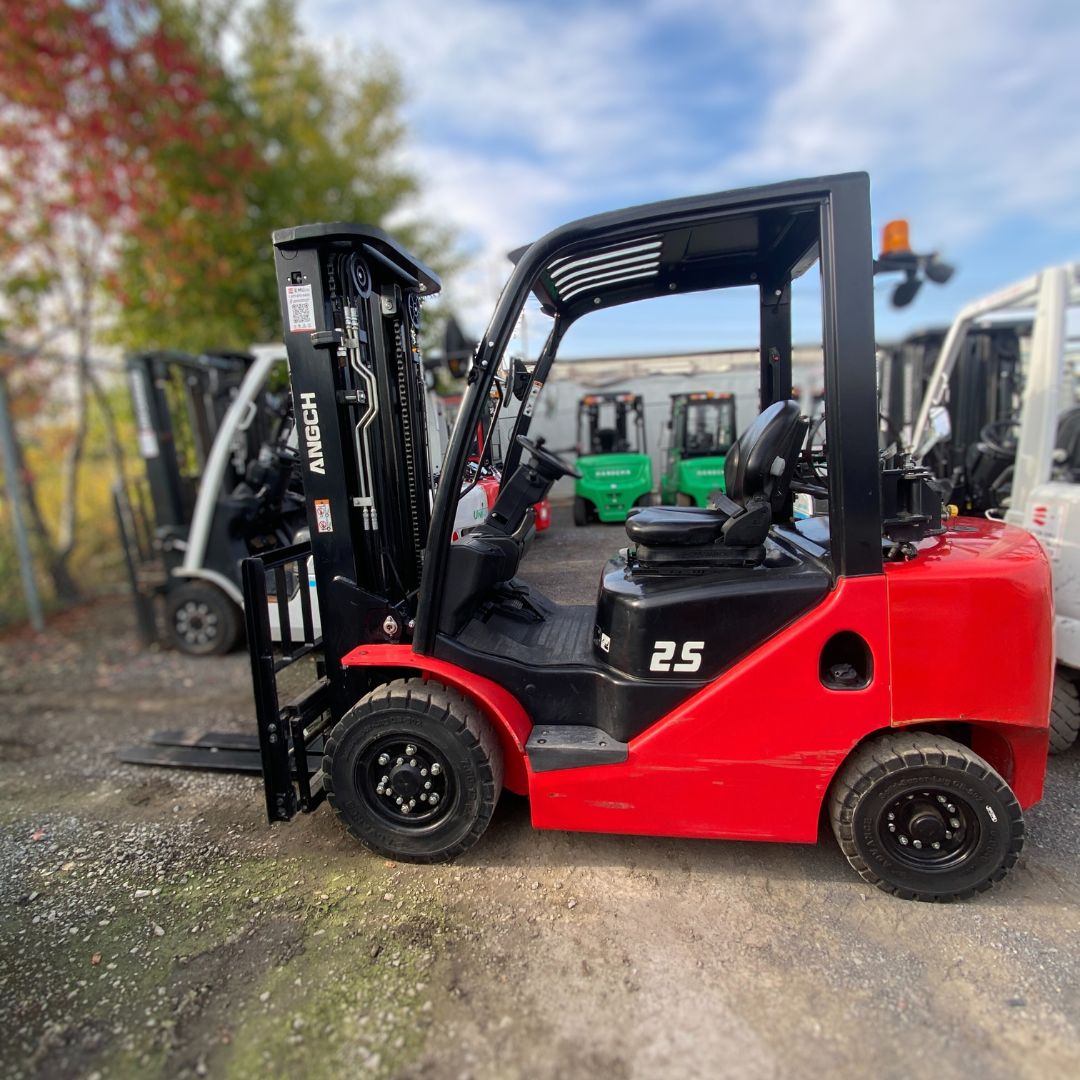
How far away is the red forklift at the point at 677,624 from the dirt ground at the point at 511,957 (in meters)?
0.24

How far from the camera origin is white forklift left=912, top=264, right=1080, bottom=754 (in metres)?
3.37

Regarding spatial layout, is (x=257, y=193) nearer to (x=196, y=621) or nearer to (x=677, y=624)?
(x=196, y=621)

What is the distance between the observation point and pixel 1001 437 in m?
6.31

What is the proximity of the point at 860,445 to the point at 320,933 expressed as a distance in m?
2.63

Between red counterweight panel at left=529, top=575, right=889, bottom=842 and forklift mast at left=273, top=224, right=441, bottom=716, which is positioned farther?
forklift mast at left=273, top=224, right=441, bottom=716

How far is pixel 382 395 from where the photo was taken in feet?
9.45

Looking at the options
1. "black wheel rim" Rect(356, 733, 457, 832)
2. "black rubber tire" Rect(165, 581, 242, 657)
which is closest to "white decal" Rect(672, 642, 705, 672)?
"black wheel rim" Rect(356, 733, 457, 832)

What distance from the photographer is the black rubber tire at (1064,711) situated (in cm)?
343

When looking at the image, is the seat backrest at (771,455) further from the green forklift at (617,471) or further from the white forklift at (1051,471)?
the white forklift at (1051,471)

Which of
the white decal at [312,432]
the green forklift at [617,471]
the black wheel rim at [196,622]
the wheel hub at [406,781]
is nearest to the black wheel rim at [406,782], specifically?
the wheel hub at [406,781]

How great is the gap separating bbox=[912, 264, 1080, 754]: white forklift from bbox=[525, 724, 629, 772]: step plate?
255cm

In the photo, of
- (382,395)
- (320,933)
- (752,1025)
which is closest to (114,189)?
(382,395)

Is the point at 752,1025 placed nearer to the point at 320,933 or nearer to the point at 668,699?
the point at 668,699

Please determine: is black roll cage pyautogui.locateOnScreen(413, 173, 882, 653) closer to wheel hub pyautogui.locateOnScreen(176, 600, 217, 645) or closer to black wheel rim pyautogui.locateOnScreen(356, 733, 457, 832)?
black wheel rim pyautogui.locateOnScreen(356, 733, 457, 832)
